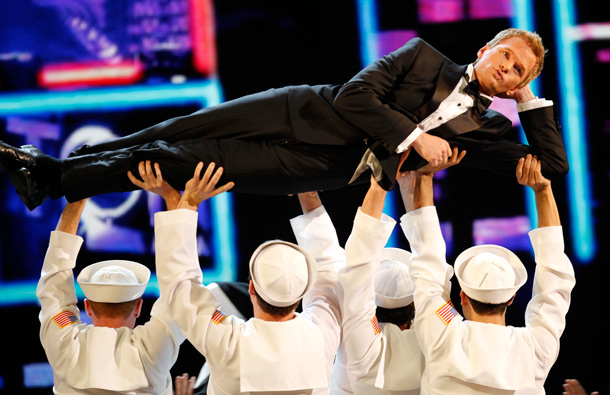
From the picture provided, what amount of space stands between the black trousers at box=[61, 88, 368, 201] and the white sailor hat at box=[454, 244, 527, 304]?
23.8 inches

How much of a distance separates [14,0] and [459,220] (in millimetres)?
3134

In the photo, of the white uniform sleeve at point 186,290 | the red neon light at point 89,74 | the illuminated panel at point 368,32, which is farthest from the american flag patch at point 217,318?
the red neon light at point 89,74

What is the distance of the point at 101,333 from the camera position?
9.18 ft

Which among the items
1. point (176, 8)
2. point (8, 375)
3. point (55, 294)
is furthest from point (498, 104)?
point (8, 375)

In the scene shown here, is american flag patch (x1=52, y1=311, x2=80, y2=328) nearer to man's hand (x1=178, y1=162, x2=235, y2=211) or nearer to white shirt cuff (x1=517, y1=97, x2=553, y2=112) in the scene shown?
man's hand (x1=178, y1=162, x2=235, y2=211)

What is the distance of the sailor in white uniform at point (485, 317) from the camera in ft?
8.84

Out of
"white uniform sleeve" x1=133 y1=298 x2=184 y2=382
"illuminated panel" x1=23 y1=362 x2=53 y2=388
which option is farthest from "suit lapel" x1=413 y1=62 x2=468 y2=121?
"illuminated panel" x1=23 y1=362 x2=53 y2=388

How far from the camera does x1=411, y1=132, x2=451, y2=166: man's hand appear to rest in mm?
2646

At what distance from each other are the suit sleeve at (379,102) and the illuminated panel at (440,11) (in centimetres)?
152

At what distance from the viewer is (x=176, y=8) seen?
4391mm

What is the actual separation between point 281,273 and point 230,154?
1.83 ft

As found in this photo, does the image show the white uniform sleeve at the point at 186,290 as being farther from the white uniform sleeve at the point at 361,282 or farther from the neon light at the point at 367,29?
the neon light at the point at 367,29

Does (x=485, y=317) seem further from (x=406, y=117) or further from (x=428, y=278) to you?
(x=406, y=117)

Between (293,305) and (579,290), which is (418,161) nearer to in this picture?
(293,305)
